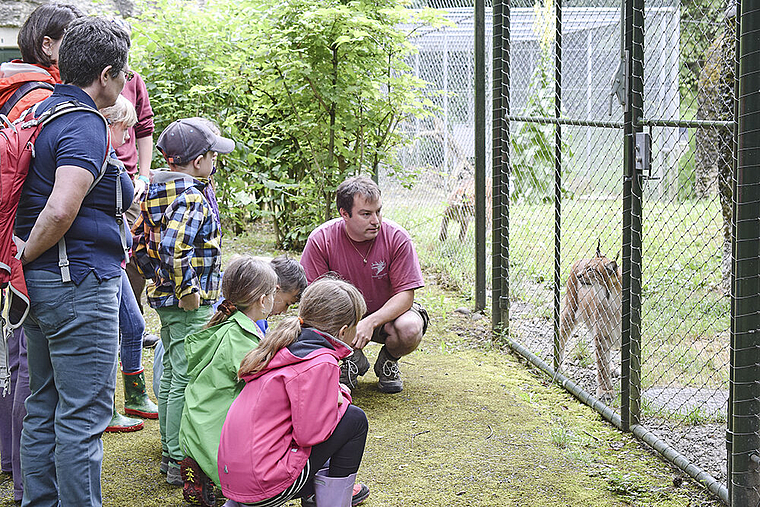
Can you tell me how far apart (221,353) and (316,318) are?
0.34m

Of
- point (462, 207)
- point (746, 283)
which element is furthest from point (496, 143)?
point (746, 283)

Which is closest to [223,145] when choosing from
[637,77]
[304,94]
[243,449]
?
[243,449]

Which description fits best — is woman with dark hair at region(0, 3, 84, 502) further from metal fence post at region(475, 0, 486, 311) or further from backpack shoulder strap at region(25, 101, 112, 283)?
metal fence post at region(475, 0, 486, 311)

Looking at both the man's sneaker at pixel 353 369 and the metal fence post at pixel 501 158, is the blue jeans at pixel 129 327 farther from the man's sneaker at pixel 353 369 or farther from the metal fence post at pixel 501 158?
the metal fence post at pixel 501 158

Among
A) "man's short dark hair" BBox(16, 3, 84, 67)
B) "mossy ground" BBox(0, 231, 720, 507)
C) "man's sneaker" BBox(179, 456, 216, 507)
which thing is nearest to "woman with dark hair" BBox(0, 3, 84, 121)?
"man's short dark hair" BBox(16, 3, 84, 67)

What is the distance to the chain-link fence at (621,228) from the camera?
10.1ft

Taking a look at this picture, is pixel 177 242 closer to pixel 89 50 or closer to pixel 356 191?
pixel 89 50

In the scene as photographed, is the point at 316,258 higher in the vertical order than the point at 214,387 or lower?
higher

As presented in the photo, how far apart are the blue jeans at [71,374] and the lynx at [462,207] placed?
4879 mm

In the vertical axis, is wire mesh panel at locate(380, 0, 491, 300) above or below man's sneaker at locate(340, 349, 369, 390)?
above

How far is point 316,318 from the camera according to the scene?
2.35 meters

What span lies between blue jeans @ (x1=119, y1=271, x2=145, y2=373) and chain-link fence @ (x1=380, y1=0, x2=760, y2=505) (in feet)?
7.24

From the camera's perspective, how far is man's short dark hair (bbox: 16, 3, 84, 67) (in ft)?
8.57

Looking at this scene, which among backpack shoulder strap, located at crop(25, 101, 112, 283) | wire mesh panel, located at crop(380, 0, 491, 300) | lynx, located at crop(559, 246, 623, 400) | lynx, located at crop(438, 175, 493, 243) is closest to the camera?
backpack shoulder strap, located at crop(25, 101, 112, 283)
